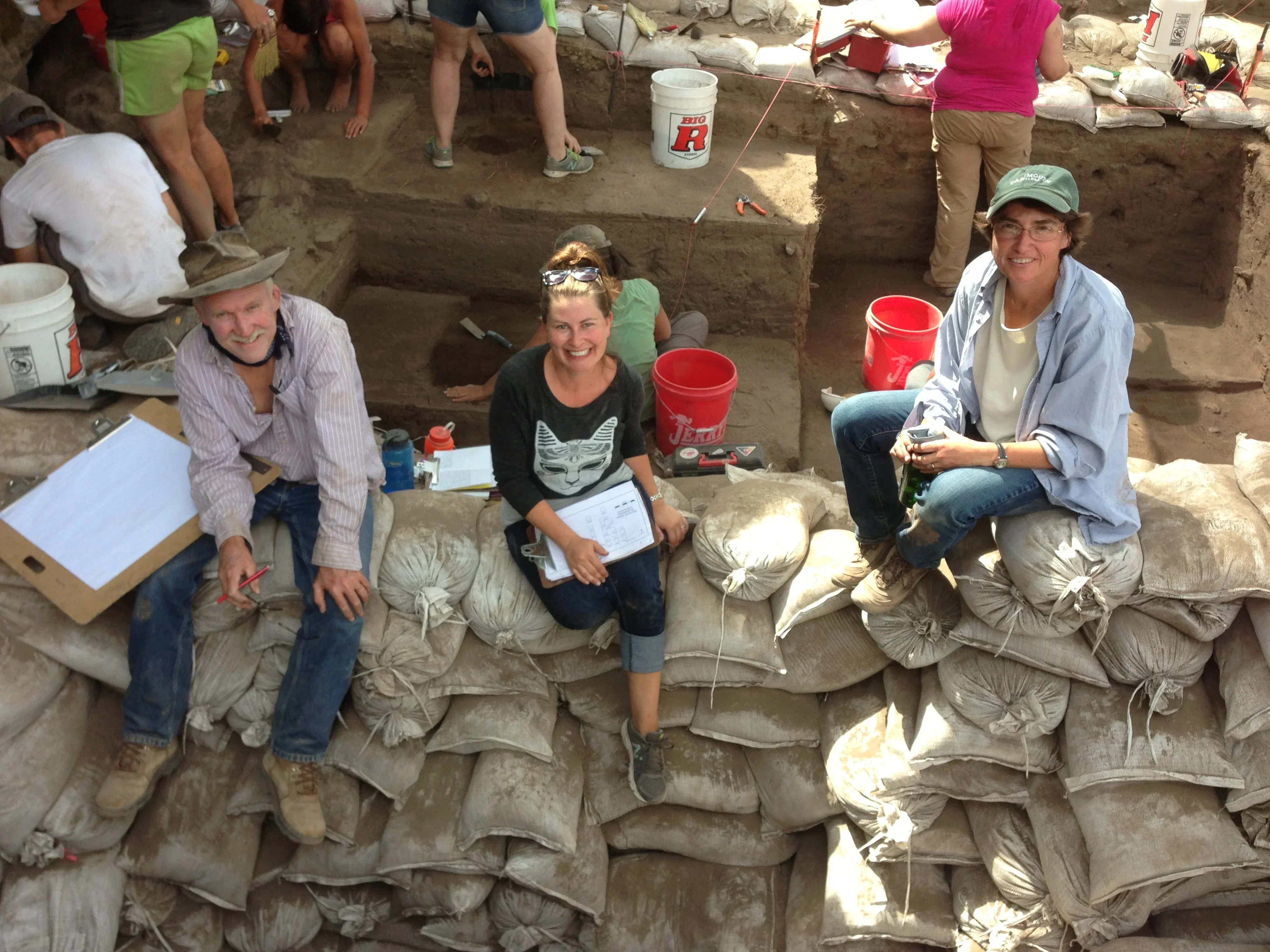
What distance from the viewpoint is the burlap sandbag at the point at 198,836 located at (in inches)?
114

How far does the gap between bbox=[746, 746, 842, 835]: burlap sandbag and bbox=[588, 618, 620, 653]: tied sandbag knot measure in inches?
23.3

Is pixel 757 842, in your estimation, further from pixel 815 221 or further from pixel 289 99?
pixel 289 99

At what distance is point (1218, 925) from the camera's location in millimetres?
2742

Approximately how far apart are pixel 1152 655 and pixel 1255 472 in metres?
0.67

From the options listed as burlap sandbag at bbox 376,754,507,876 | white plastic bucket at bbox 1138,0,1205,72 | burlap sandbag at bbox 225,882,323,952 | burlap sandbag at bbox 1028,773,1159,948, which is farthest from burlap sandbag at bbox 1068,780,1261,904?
white plastic bucket at bbox 1138,0,1205,72

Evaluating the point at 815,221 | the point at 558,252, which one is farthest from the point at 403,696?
the point at 815,221

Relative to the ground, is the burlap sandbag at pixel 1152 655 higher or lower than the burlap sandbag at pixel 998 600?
lower

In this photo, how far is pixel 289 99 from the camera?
5.85 metres

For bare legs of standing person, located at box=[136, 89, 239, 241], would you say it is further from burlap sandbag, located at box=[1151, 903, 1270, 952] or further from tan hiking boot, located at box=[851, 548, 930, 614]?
burlap sandbag, located at box=[1151, 903, 1270, 952]

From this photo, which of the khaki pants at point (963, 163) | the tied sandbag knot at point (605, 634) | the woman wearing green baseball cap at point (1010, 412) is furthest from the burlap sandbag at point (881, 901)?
the khaki pants at point (963, 163)

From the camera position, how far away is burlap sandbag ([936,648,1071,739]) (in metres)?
2.70

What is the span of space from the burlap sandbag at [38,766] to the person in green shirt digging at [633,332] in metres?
2.05

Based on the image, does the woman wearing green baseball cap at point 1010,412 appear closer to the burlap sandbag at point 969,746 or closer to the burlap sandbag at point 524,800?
the burlap sandbag at point 969,746

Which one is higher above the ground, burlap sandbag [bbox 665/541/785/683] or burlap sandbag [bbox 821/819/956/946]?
burlap sandbag [bbox 665/541/785/683]
